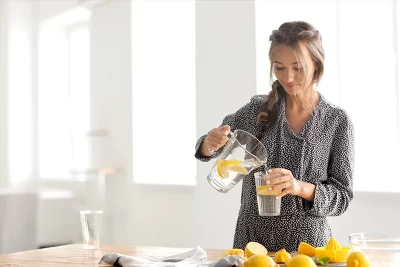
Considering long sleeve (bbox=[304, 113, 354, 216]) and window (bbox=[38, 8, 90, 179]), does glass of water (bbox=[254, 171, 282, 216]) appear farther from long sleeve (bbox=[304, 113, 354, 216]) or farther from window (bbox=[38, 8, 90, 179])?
window (bbox=[38, 8, 90, 179])

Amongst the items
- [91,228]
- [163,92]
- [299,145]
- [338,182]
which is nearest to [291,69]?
[299,145]

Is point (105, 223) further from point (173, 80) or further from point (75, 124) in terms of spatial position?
point (173, 80)

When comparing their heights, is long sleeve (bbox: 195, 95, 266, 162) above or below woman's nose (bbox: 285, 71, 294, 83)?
below

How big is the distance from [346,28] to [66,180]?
2.00 m

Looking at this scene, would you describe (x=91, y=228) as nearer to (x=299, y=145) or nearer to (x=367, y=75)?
(x=299, y=145)

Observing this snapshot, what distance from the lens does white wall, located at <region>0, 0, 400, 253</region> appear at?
363 centimetres

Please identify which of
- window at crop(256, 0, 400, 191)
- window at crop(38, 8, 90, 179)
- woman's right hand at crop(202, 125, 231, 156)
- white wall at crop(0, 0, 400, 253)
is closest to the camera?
woman's right hand at crop(202, 125, 231, 156)

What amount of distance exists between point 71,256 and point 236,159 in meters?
0.61

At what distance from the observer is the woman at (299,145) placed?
7.52 feet

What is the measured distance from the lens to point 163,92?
4.06 meters

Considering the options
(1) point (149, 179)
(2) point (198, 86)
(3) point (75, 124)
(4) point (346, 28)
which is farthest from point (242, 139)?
(3) point (75, 124)

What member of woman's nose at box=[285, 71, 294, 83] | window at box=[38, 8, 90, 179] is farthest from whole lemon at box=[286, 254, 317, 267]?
window at box=[38, 8, 90, 179]

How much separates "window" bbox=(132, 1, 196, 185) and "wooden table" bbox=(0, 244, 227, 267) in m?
1.65

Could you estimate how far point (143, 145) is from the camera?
4137mm
